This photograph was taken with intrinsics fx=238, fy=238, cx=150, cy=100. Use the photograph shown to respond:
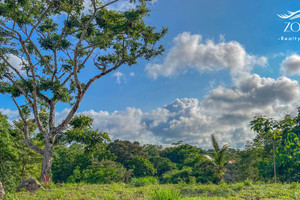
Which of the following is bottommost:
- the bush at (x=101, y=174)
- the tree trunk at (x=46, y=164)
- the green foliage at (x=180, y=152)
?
the bush at (x=101, y=174)

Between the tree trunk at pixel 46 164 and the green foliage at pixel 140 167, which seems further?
the green foliage at pixel 140 167

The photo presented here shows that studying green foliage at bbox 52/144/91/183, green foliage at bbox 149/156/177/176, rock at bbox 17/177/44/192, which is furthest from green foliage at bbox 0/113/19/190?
green foliage at bbox 149/156/177/176

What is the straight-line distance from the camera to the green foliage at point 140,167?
115ft

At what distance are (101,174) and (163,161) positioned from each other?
48.1 ft

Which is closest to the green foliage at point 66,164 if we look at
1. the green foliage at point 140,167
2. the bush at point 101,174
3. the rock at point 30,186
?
the bush at point 101,174

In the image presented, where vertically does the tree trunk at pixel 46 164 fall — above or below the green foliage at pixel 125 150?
below

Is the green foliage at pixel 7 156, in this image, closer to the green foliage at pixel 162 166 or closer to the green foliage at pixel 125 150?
the green foliage at pixel 125 150

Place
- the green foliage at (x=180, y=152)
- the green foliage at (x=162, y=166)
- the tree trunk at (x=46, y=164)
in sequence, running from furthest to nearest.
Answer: the green foliage at (x=180, y=152) → the green foliage at (x=162, y=166) → the tree trunk at (x=46, y=164)

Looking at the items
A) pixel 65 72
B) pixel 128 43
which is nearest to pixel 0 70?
pixel 65 72

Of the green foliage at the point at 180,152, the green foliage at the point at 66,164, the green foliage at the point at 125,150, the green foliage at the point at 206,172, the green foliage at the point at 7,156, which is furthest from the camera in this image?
the green foliage at the point at 180,152

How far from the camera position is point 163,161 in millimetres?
39719

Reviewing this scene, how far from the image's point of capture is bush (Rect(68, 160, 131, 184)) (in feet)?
90.3

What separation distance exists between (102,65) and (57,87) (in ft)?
10.2

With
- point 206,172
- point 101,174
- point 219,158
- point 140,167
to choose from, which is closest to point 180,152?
point 140,167
